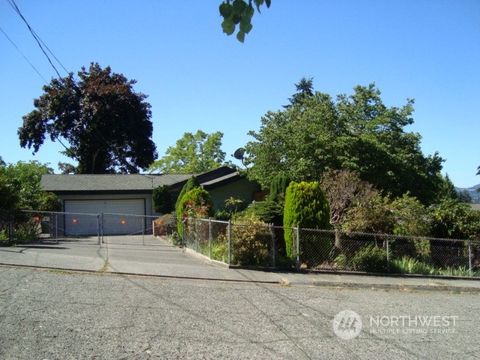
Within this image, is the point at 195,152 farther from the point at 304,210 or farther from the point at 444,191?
the point at 304,210

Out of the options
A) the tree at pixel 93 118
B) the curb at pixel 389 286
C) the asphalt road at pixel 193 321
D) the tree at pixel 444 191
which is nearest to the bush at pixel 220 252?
the curb at pixel 389 286

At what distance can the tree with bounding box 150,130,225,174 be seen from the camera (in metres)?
63.8

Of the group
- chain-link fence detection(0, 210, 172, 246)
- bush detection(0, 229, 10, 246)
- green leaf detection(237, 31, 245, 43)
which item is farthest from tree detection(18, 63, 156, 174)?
green leaf detection(237, 31, 245, 43)

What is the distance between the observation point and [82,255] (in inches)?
567

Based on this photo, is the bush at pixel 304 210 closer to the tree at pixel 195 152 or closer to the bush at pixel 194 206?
the bush at pixel 194 206

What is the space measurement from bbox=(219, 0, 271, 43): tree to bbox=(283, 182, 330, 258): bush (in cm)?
1183

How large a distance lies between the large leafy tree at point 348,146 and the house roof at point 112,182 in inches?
264

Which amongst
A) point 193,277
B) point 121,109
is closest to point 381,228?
point 193,277

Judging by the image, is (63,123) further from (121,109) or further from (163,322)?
(163,322)

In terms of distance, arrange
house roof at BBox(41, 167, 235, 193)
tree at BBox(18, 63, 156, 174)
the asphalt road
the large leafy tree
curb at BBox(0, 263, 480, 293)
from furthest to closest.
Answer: tree at BBox(18, 63, 156, 174) < house roof at BBox(41, 167, 235, 193) < the large leafy tree < curb at BBox(0, 263, 480, 293) < the asphalt road

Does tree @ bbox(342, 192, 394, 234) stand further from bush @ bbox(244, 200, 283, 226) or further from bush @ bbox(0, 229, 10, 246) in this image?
bush @ bbox(0, 229, 10, 246)

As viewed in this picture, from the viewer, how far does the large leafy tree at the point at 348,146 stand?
71.3 ft

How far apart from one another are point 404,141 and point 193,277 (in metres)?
15.5

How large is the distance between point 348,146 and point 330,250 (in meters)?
8.01
